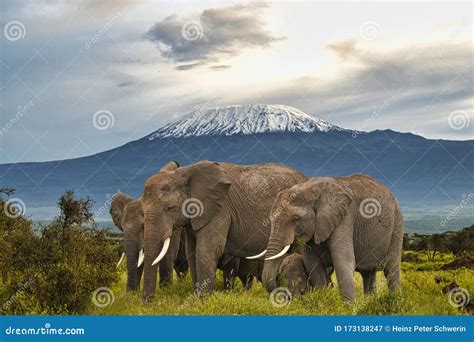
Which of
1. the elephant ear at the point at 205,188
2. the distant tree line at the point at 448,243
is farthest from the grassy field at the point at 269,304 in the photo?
the distant tree line at the point at 448,243

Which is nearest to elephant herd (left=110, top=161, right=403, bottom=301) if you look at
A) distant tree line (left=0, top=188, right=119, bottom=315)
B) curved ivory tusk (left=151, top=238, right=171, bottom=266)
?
curved ivory tusk (left=151, top=238, right=171, bottom=266)

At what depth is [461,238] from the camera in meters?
27.1

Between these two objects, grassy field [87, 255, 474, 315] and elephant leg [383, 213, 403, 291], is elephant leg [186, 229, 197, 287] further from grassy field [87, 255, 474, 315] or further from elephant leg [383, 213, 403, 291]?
elephant leg [383, 213, 403, 291]

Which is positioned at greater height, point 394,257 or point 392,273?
point 394,257

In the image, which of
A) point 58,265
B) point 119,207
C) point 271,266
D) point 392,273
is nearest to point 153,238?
point 58,265

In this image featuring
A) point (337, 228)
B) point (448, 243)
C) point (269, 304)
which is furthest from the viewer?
point (448, 243)

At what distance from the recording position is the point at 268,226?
1778 cm

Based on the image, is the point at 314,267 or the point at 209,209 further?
the point at 209,209

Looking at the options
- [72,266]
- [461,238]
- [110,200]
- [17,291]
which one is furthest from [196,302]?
[461,238]

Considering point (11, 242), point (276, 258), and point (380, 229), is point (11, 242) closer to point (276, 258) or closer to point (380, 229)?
point (276, 258)

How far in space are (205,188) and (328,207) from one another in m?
3.03

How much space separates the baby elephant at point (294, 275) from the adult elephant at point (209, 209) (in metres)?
1.39

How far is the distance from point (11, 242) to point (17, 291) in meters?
1.33

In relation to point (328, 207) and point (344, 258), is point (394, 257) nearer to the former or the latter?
point (344, 258)
